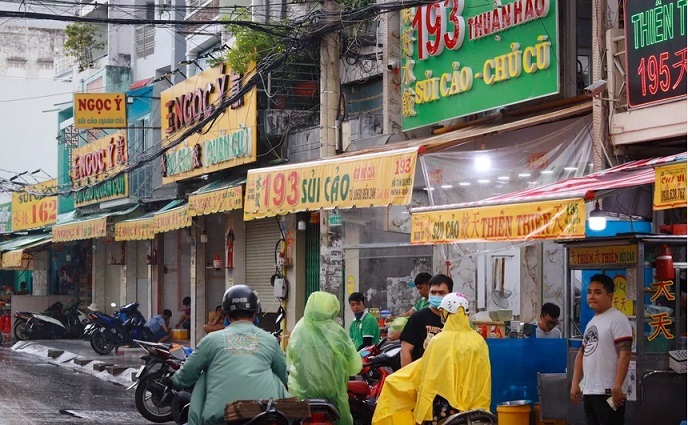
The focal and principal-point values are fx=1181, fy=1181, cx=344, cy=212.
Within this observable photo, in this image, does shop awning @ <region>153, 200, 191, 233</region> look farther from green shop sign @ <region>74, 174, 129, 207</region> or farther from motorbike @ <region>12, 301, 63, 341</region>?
motorbike @ <region>12, 301, 63, 341</region>

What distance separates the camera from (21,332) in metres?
31.4

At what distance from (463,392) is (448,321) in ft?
1.75

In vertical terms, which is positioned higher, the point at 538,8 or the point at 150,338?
the point at 538,8

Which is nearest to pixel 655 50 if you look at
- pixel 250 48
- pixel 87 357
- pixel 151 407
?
pixel 151 407

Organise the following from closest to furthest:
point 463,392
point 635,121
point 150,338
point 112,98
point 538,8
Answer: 1. point 463,392
2. point 635,121
3. point 538,8
4. point 150,338
5. point 112,98

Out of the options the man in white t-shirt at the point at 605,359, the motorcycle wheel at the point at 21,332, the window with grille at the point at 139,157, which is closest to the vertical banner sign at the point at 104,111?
the window with grille at the point at 139,157

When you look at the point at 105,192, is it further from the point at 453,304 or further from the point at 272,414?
the point at 272,414

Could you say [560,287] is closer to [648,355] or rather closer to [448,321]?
[648,355]

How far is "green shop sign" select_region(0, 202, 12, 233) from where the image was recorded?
149ft

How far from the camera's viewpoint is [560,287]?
53.6ft

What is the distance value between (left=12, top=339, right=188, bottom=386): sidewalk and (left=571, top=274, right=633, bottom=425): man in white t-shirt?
1197 cm

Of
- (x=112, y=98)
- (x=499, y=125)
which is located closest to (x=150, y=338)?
(x=112, y=98)

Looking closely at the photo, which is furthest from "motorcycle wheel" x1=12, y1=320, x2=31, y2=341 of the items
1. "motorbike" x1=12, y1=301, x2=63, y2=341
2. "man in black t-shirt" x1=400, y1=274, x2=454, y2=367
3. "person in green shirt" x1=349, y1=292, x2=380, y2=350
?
"man in black t-shirt" x1=400, y1=274, x2=454, y2=367

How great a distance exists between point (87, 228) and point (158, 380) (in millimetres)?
16519
